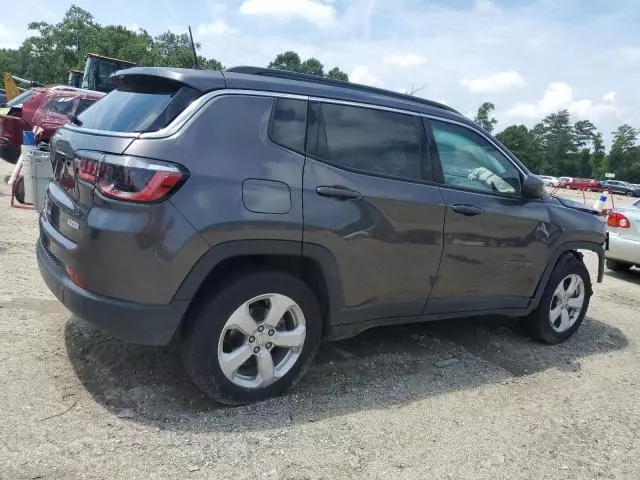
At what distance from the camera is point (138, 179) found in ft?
9.32

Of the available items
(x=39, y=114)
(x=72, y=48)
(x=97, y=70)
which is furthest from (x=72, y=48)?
(x=39, y=114)

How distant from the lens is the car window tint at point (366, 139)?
3484 millimetres

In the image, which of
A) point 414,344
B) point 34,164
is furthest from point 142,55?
point 414,344

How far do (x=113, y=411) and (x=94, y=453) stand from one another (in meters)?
0.40

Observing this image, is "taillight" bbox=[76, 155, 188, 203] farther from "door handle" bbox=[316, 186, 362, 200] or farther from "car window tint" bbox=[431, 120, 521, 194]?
"car window tint" bbox=[431, 120, 521, 194]

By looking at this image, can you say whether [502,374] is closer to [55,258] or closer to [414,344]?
[414,344]

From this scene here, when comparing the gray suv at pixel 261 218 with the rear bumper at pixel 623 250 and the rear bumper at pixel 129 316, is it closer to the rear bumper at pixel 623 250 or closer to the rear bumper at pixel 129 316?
the rear bumper at pixel 129 316

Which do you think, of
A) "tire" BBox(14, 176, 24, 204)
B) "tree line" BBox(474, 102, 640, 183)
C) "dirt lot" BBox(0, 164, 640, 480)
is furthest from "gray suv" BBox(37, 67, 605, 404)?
"tree line" BBox(474, 102, 640, 183)

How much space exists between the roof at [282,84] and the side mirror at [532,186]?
703mm

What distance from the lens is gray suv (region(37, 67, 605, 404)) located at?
2914mm

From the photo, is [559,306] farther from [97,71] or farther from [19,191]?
[97,71]

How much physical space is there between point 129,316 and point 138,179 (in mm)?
710

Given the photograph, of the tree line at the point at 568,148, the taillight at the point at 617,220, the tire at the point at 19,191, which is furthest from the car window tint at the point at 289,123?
the tree line at the point at 568,148

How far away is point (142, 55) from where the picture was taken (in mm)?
52625
